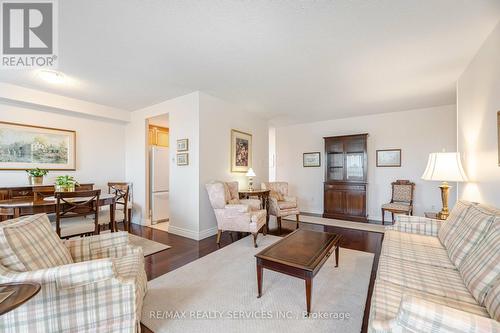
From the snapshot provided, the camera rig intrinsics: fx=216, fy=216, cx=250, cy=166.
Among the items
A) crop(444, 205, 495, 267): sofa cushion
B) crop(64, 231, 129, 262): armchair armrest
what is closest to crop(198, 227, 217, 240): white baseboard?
crop(64, 231, 129, 262): armchair armrest

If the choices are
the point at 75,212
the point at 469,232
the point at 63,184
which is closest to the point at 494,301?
the point at 469,232

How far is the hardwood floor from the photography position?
2.58m

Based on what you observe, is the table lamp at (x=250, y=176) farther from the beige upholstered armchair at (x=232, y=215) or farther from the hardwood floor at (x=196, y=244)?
the beige upholstered armchair at (x=232, y=215)

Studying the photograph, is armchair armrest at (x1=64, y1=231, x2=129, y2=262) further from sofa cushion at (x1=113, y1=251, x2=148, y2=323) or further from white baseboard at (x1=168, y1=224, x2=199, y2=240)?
white baseboard at (x1=168, y1=224, x2=199, y2=240)

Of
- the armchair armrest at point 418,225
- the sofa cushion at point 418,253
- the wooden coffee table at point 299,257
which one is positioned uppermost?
the armchair armrest at point 418,225

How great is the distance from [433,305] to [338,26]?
2170mm

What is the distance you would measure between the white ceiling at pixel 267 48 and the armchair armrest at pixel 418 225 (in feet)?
6.28

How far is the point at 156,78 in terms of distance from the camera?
3.13 m

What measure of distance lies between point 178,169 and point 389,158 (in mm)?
4685

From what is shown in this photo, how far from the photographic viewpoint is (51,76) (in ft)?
9.92

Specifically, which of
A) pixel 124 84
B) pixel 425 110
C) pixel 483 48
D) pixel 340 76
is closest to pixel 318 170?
pixel 425 110

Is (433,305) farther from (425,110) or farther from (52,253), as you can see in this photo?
(425,110)

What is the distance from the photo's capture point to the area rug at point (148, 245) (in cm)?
306

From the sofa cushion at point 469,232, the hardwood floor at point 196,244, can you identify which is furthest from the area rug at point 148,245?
the sofa cushion at point 469,232
